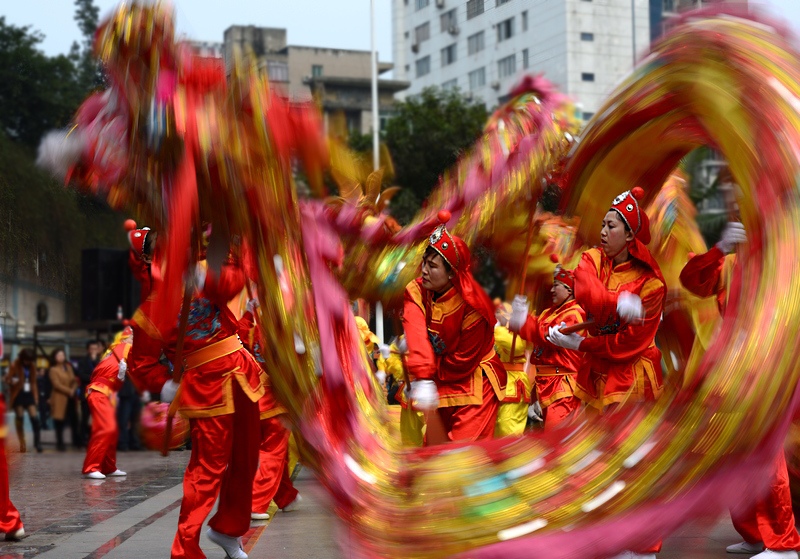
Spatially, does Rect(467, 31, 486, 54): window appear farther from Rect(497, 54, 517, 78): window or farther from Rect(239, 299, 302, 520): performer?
Rect(239, 299, 302, 520): performer

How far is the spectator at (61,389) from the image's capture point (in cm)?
1911

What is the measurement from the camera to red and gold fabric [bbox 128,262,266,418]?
622cm

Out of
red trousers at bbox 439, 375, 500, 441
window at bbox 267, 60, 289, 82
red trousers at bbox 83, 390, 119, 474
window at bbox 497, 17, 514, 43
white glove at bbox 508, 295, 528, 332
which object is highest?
window at bbox 497, 17, 514, 43

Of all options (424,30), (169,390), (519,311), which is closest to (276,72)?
(424,30)

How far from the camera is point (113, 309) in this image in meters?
16.6

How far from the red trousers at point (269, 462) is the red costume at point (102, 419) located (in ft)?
16.6

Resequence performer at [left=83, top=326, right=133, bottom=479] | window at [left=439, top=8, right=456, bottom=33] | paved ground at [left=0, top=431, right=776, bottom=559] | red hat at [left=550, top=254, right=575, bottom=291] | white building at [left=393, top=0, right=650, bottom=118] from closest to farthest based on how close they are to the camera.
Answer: white building at [left=393, top=0, right=650, bottom=118]
window at [left=439, top=8, right=456, bottom=33]
paved ground at [left=0, top=431, right=776, bottom=559]
red hat at [left=550, top=254, right=575, bottom=291]
performer at [left=83, top=326, right=133, bottom=479]

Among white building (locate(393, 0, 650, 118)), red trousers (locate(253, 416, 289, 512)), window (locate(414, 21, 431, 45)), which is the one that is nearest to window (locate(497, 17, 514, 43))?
white building (locate(393, 0, 650, 118))

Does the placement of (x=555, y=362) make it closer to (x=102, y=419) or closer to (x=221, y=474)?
(x=221, y=474)

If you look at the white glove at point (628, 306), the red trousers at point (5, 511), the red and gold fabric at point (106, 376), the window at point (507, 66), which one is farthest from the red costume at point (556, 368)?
the red and gold fabric at point (106, 376)

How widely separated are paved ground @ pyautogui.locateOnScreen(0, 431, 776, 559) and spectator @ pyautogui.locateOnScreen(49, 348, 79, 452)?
645cm

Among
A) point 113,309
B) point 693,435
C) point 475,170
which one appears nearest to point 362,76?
point 113,309

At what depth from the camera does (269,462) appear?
8.73 meters

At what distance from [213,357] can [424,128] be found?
2163 centimetres
